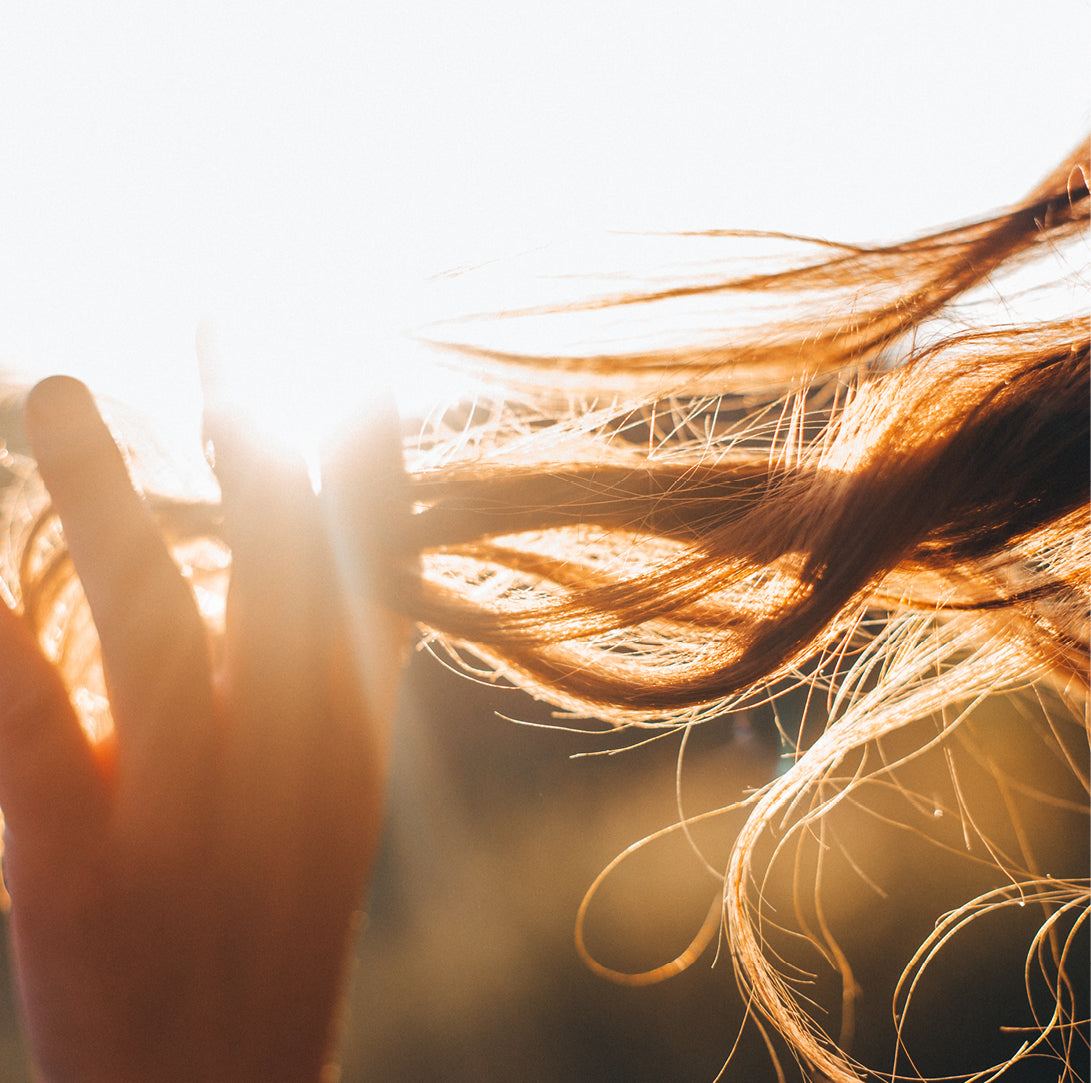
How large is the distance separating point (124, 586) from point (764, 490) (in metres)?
0.36

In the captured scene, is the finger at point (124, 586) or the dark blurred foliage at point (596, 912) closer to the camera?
the finger at point (124, 586)

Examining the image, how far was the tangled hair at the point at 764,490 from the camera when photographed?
1.22 ft

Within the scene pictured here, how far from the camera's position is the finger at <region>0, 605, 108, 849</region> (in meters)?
0.34

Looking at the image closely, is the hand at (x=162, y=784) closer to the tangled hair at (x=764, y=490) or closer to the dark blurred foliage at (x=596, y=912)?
the tangled hair at (x=764, y=490)

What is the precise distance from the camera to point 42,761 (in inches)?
13.3

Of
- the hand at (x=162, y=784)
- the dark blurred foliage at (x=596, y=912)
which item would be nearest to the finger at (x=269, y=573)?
the hand at (x=162, y=784)

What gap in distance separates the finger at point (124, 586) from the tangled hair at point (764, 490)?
8cm

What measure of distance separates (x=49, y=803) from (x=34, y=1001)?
107mm

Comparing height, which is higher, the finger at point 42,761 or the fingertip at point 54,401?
the fingertip at point 54,401

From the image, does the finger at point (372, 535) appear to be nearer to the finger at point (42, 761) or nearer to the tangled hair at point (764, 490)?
the tangled hair at point (764, 490)

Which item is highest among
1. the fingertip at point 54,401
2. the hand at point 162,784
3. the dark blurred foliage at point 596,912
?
the fingertip at point 54,401

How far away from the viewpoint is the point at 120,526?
328 millimetres

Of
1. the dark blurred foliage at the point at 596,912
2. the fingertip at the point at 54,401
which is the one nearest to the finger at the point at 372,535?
the fingertip at the point at 54,401

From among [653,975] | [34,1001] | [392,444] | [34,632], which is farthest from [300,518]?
[653,975]
